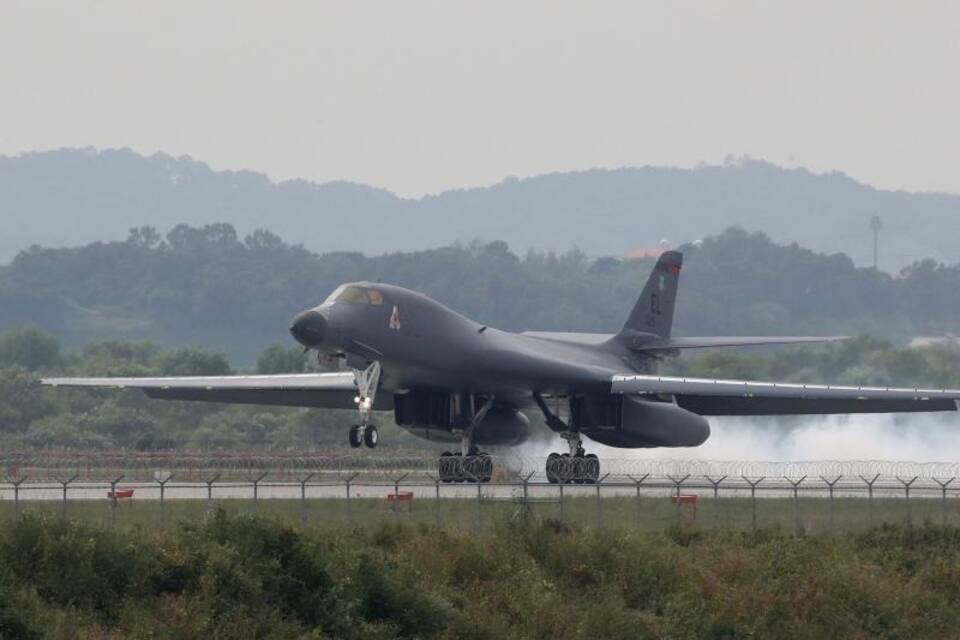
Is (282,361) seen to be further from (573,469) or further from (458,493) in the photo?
(458,493)

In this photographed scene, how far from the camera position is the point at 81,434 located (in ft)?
200

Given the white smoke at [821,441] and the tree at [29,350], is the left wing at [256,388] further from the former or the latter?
the tree at [29,350]

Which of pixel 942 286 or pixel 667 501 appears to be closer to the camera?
pixel 667 501

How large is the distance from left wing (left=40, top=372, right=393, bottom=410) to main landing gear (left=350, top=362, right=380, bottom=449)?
570cm

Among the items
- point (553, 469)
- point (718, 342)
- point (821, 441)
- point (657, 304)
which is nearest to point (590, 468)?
point (553, 469)

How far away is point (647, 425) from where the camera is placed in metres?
45.6

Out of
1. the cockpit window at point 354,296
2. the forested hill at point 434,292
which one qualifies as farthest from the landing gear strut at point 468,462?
the forested hill at point 434,292

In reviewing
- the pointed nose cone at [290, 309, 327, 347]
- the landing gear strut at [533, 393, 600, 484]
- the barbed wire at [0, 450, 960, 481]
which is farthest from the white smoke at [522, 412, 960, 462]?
the pointed nose cone at [290, 309, 327, 347]

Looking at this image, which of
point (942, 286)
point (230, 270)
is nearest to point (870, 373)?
point (942, 286)

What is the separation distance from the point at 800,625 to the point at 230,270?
107 metres

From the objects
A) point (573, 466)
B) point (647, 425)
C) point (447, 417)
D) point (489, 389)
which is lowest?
point (573, 466)

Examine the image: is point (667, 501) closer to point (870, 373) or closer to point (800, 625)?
point (800, 625)

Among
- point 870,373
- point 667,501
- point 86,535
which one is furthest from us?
point 870,373

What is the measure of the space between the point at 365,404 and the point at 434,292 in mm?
87165
